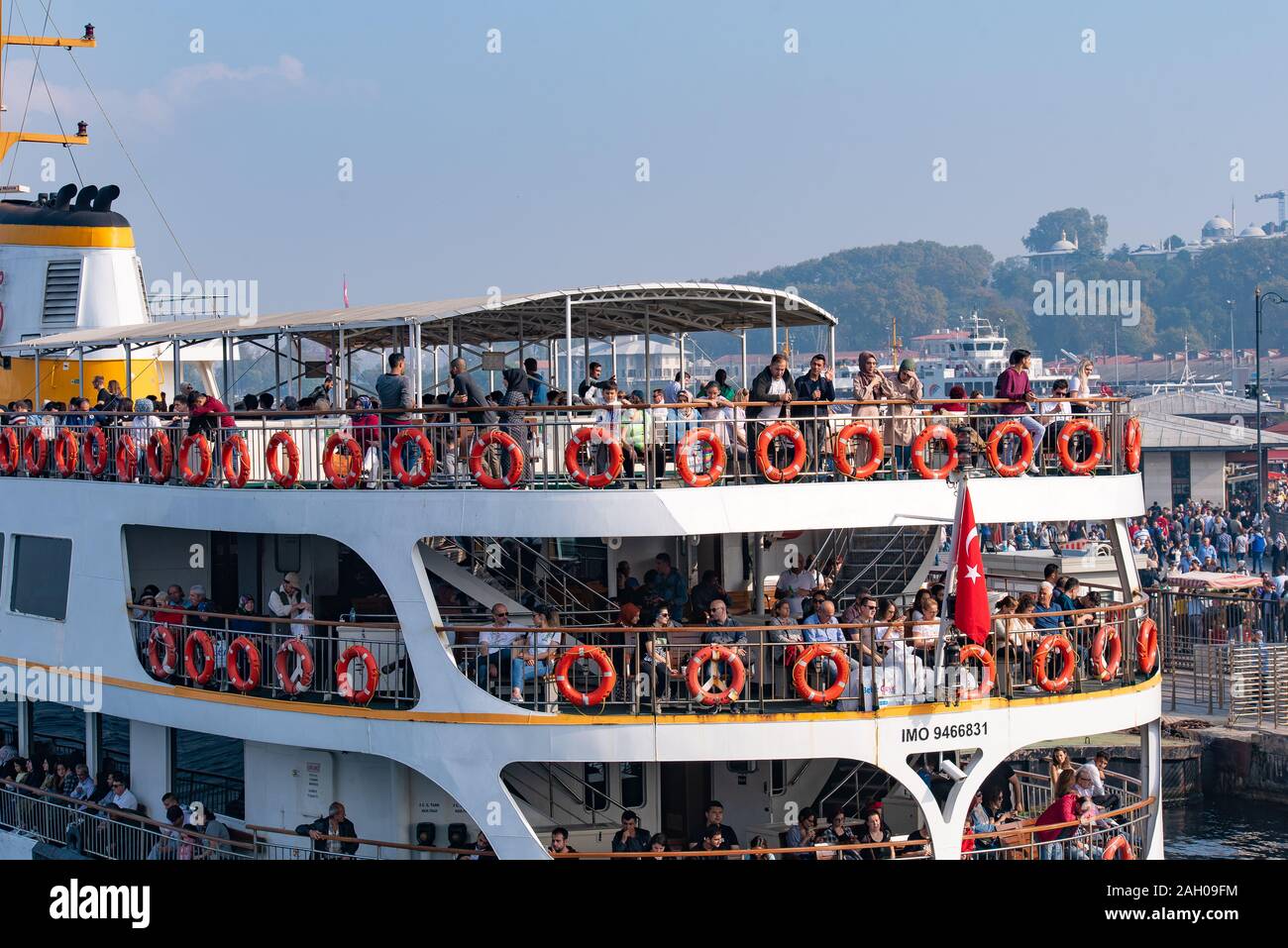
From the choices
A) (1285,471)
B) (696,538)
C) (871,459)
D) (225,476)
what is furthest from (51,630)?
(1285,471)

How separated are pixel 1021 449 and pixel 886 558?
5899mm

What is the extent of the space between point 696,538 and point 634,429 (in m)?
2.85

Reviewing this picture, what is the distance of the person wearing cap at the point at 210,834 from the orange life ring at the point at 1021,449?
29.5ft

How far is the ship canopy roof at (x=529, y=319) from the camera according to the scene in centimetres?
1752

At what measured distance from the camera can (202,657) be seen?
18.1m

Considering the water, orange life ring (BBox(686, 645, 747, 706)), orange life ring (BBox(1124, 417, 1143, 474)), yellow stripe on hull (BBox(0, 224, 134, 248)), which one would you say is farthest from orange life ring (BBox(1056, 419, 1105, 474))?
yellow stripe on hull (BBox(0, 224, 134, 248))

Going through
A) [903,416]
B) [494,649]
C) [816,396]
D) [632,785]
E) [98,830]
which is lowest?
[98,830]

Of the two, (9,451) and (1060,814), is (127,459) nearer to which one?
(9,451)

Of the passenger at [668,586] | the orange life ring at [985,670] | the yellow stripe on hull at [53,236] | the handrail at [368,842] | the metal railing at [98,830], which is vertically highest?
the yellow stripe on hull at [53,236]

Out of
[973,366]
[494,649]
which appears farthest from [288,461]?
[973,366]

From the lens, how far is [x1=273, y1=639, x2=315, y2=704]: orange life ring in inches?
677

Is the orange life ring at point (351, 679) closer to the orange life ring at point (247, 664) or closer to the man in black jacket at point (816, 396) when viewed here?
the orange life ring at point (247, 664)

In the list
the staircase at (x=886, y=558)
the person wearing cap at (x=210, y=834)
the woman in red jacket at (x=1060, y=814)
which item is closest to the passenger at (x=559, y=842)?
the person wearing cap at (x=210, y=834)

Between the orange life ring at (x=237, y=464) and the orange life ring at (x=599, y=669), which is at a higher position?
the orange life ring at (x=237, y=464)
